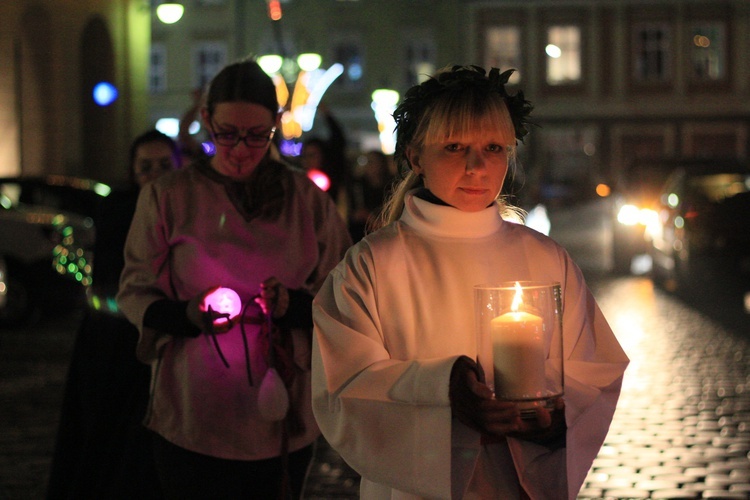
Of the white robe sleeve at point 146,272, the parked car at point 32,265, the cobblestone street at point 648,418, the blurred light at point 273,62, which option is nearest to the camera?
the white robe sleeve at point 146,272

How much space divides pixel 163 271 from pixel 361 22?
50472mm

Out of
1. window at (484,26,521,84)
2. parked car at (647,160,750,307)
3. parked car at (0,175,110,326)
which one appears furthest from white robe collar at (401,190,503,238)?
window at (484,26,521,84)

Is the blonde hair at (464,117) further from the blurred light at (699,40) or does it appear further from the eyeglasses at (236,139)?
the blurred light at (699,40)

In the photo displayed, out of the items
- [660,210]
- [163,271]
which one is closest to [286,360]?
[163,271]

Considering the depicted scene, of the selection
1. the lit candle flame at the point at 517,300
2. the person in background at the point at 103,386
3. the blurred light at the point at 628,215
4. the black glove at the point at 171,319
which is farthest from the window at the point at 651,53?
the lit candle flame at the point at 517,300

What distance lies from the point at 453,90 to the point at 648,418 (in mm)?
6264

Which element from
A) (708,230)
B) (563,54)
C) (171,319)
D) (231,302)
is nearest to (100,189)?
(708,230)

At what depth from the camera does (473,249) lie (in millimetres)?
2781

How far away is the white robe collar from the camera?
277cm

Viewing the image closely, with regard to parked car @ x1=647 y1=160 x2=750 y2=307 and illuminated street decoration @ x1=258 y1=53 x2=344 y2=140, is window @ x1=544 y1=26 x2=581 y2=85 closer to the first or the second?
illuminated street decoration @ x1=258 y1=53 x2=344 y2=140

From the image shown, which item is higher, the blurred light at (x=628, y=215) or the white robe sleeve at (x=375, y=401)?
the white robe sleeve at (x=375, y=401)

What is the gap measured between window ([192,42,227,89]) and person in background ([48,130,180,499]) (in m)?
49.5

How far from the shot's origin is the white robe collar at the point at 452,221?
2.77m

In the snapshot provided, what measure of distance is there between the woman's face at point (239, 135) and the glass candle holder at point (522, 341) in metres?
1.52
